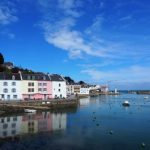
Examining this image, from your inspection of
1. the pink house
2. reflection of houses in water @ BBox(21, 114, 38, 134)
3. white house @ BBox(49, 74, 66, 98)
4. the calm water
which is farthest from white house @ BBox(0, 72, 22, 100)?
the calm water

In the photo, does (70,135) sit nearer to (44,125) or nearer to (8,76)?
(44,125)

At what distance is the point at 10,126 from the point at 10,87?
33141 millimetres

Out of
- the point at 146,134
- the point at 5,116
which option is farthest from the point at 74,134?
the point at 5,116

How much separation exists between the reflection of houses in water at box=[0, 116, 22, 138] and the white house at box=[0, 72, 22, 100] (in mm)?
22300

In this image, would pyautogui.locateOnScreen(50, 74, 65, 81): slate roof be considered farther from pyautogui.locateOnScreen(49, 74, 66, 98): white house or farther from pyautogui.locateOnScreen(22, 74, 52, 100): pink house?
pyautogui.locateOnScreen(22, 74, 52, 100): pink house

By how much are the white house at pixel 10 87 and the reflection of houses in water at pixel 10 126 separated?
2230 cm

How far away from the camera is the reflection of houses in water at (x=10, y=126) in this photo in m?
42.1

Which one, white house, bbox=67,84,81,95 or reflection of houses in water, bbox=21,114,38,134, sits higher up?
white house, bbox=67,84,81,95

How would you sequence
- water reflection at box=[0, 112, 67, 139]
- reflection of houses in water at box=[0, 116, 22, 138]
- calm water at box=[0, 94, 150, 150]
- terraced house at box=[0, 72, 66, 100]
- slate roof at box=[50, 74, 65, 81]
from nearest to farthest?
calm water at box=[0, 94, 150, 150]
reflection of houses in water at box=[0, 116, 22, 138]
water reflection at box=[0, 112, 67, 139]
terraced house at box=[0, 72, 66, 100]
slate roof at box=[50, 74, 65, 81]

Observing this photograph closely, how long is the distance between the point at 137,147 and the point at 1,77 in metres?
54.8

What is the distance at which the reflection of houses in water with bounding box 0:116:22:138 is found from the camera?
4209 cm

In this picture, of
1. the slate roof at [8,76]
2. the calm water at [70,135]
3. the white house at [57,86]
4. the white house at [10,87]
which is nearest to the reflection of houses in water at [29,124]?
the calm water at [70,135]

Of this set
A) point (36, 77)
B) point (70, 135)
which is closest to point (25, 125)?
point (70, 135)

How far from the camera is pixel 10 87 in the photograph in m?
81.1
